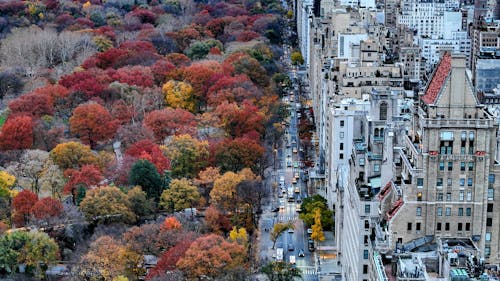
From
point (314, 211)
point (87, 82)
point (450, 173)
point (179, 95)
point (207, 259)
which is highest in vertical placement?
point (450, 173)

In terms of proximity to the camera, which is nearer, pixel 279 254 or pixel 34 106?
pixel 279 254

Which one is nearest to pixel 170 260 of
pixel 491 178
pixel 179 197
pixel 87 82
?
pixel 179 197

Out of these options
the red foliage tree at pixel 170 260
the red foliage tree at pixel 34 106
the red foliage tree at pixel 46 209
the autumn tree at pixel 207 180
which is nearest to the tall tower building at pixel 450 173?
the red foliage tree at pixel 170 260

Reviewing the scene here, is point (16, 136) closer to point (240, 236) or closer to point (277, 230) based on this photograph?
point (277, 230)

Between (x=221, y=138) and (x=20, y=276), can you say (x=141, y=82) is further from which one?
(x=20, y=276)

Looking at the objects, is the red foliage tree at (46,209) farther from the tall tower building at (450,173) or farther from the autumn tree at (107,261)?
the tall tower building at (450,173)

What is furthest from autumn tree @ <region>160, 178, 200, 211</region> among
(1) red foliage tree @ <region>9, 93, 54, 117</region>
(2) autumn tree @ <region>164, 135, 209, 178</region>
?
(1) red foliage tree @ <region>9, 93, 54, 117</region>
